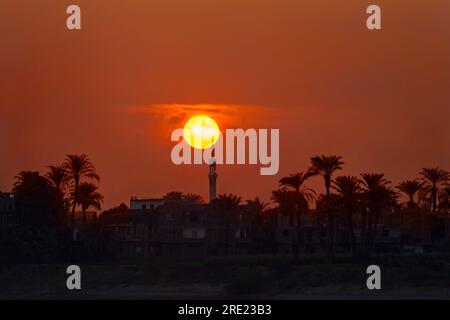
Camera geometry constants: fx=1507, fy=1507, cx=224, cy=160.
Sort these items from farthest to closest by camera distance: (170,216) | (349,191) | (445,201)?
(170,216) → (445,201) → (349,191)

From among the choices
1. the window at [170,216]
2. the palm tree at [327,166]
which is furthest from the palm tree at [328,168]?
the window at [170,216]

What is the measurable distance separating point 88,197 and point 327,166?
40.6ft

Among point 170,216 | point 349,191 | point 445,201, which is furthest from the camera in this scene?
point 170,216

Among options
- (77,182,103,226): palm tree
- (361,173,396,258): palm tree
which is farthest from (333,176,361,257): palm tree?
(77,182,103,226): palm tree

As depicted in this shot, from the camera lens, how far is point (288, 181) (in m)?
64.3

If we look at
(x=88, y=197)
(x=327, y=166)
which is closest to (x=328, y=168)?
(x=327, y=166)

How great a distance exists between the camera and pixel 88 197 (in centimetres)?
6812

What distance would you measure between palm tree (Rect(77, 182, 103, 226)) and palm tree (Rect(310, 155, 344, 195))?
35.4 ft

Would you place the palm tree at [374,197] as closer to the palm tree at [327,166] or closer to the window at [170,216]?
the palm tree at [327,166]

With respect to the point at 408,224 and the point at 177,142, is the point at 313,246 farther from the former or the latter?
the point at 177,142

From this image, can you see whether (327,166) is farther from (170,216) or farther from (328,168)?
(170,216)
